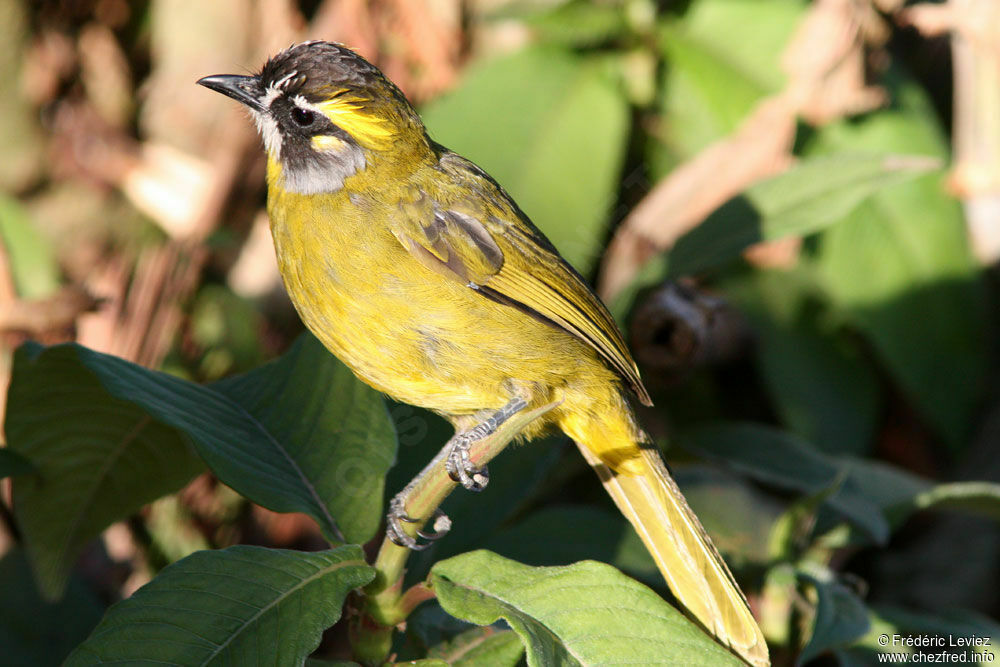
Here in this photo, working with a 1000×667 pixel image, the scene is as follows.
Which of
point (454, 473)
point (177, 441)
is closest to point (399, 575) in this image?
point (454, 473)

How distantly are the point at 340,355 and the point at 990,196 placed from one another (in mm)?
2895

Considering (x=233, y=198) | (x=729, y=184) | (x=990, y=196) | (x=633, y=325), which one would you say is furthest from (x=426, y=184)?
(x=990, y=196)

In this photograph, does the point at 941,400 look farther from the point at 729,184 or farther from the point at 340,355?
the point at 340,355

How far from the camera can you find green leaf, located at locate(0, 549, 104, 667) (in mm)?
2175

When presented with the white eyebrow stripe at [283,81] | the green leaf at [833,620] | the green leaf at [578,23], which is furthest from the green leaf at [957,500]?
the green leaf at [578,23]

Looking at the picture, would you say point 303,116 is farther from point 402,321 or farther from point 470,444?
point 470,444

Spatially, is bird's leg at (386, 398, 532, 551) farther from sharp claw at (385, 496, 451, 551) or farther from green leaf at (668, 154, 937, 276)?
green leaf at (668, 154, 937, 276)

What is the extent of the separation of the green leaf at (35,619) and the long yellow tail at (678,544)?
4.19 feet

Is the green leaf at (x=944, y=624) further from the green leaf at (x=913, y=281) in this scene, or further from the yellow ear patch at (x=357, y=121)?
the yellow ear patch at (x=357, y=121)

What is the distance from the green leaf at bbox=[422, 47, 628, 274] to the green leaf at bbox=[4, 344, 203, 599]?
1.50m

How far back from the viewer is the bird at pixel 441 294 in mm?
1754

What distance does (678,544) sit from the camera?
77.4 inches

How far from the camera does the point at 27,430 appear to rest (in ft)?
6.04

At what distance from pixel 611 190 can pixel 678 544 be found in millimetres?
1602
